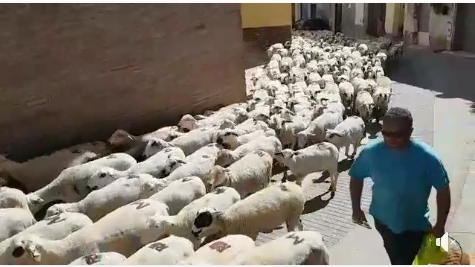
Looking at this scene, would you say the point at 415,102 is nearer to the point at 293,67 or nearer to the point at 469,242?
the point at 293,67

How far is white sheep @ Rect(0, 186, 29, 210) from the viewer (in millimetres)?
5785

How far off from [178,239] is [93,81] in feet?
14.3

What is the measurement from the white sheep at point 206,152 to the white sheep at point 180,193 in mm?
728

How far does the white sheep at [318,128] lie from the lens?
8188 millimetres

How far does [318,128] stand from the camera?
8.45m

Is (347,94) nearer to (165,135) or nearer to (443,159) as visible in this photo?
(443,159)

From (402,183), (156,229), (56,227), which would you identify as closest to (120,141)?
(56,227)

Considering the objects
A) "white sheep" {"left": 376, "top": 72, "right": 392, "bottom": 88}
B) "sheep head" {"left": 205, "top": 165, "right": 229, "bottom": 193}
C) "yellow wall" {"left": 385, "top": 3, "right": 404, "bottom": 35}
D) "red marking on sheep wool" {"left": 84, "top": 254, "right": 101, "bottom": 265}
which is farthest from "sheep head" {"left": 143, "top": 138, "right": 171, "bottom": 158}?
"yellow wall" {"left": 385, "top": 3, "right": 404, "bottom": 35}

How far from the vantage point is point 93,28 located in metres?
8.14

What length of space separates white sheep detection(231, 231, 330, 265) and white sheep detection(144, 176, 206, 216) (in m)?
1.54

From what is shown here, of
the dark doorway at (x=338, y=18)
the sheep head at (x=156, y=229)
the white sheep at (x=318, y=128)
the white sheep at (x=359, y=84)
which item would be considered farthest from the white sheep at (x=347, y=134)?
the dark doorway at (x=338, y=18)

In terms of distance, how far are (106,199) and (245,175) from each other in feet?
5.25

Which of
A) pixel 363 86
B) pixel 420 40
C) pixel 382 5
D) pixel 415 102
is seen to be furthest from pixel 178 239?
pixel 382 5

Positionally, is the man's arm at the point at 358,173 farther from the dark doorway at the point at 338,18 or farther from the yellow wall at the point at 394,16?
the dark doorway at the point at 338,18
